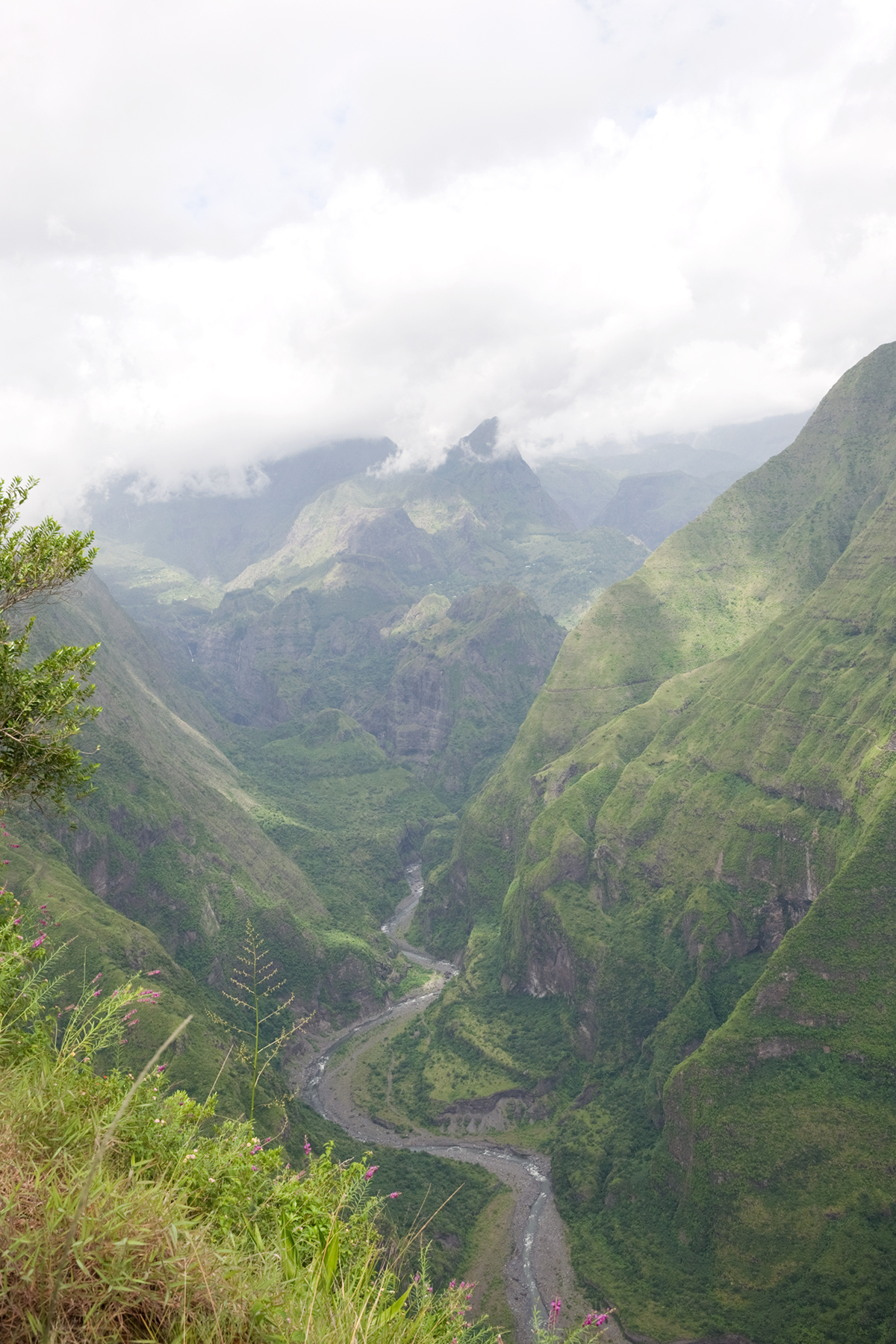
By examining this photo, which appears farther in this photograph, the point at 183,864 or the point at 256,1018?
the point at 183,864

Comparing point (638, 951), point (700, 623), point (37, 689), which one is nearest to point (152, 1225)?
point (37, 689)

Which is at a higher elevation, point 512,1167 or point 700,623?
point 700,623

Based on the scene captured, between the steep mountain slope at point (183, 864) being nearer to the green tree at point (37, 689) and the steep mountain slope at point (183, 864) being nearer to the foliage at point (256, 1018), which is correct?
the foliage at point (256, 1018)

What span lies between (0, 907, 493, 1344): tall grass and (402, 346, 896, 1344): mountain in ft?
276

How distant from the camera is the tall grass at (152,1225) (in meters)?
7.15

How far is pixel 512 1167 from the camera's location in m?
111

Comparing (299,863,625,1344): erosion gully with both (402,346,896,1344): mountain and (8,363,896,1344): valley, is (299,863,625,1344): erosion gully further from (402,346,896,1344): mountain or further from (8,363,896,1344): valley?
(402,346,896,1344): mountain

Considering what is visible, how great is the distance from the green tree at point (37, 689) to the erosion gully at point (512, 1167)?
6845cm

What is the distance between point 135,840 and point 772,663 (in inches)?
4985

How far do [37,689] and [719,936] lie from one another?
117387 millimetres

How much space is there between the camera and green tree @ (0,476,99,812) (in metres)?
18.9

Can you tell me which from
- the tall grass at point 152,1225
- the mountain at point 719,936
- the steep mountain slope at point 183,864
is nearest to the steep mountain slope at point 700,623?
the mountain at point 719,936

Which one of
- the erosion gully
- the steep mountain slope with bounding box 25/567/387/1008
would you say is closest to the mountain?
the erosion gully

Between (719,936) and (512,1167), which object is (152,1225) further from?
(512,1167)
